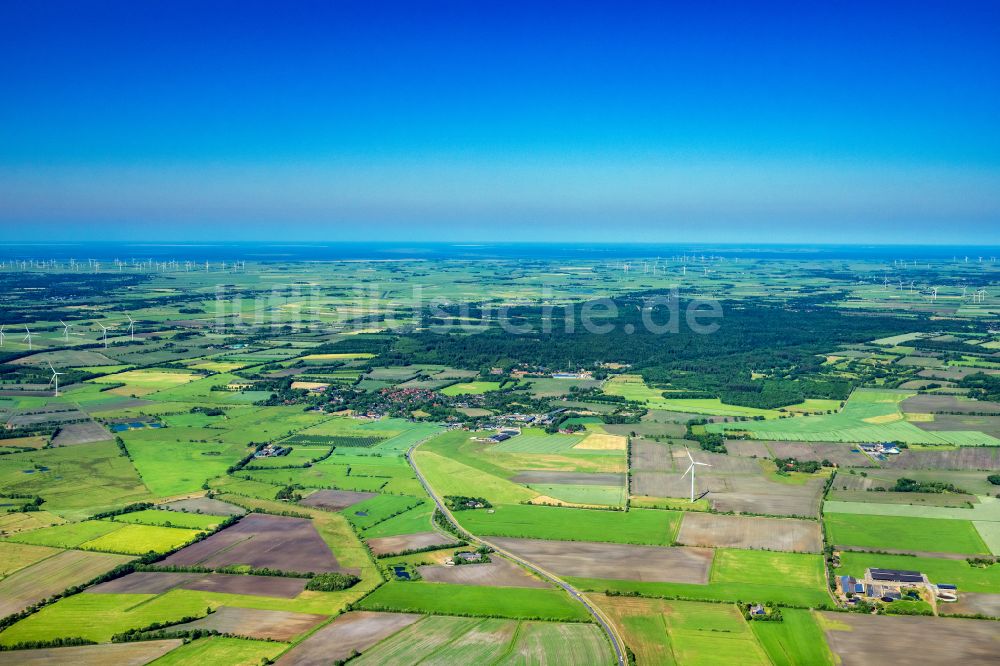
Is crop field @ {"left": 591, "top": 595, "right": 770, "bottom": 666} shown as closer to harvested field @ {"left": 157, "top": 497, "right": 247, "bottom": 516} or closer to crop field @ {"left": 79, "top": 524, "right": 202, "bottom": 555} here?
crop field @ {"left": 79, "top": 524, "right": 202, "bottom": 555}

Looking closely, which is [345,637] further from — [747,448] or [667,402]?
[667,402]

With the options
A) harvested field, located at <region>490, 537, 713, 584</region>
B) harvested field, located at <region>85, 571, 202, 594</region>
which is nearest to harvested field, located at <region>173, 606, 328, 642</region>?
harvested field, located at <region>85, 571, 202, 594</region>

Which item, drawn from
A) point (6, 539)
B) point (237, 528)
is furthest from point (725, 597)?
point (6, 539)

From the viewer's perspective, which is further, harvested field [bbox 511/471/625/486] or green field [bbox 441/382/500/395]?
green field [bbox 441/382/500/395]

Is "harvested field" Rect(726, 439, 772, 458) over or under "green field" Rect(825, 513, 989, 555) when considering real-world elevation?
over

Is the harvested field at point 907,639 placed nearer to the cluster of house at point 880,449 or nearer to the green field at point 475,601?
the green field at point 475,601

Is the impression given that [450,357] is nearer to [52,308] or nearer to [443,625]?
[443,625]

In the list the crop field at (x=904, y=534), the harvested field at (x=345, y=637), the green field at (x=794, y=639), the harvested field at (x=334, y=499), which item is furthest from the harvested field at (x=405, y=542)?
the crop field at (x=904, y=534)
